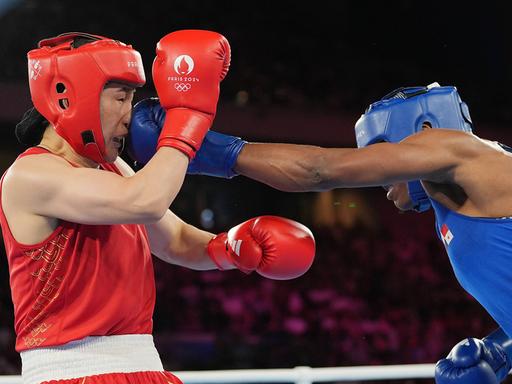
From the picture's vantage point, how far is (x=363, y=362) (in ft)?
23.2

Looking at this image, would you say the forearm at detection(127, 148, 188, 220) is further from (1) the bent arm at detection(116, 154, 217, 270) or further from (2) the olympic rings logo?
(1) the bent arm at detection(116, 154, 217, 270)

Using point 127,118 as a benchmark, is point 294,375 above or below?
below

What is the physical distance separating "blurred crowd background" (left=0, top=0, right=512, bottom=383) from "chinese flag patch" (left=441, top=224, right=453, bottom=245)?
174 inches

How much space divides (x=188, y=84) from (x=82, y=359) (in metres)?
0.76

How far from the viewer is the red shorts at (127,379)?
Result: 1.90 metres

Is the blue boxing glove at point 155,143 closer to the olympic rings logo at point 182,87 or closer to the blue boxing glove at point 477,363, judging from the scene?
the olympic rings logo at point 182,87

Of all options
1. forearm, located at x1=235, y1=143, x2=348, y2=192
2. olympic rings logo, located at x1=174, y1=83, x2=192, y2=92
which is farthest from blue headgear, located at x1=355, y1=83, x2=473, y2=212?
olympic rings logo, located at x1=174, y1=83, x2=192, y2=92

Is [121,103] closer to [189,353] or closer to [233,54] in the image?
[189,353]

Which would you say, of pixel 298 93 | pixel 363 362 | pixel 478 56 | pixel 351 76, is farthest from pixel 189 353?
pixel 478 56

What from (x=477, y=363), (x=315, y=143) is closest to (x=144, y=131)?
(x=477, y=363)

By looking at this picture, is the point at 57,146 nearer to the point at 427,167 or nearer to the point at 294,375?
the point at 427,167

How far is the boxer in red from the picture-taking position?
1.86 metres

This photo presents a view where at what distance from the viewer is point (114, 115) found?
2037mm

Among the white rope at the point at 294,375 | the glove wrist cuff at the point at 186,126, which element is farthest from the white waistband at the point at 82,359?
the white rope at the point at 294,375
